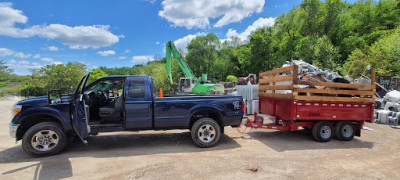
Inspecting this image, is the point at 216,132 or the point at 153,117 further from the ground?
the point at 153,117

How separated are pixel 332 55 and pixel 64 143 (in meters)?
29.0

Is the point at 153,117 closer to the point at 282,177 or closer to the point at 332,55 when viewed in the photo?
the point at 282,177

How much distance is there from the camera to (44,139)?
4.54 meters

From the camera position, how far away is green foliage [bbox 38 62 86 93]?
27859 mm

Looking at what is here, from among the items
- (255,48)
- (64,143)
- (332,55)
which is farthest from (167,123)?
(255,48)

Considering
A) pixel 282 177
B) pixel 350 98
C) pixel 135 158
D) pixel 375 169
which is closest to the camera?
pixel 282 177

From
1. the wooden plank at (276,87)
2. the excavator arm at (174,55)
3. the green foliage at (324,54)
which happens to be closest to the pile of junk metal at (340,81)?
the wooden plank at (276,87)

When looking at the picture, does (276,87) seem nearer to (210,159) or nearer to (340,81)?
(340,81)

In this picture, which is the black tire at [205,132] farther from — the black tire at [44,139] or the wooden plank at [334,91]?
the black tire at [44,139]

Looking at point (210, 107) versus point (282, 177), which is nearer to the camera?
point (282, 177)

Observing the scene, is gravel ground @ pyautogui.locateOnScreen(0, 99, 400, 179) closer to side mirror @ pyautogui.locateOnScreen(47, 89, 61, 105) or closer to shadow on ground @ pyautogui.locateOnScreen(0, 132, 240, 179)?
shadow on ground @ pyautogui.locateOnScreen(0, 132, 240, 179)

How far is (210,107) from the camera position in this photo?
527cm

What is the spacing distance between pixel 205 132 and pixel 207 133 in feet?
0.22

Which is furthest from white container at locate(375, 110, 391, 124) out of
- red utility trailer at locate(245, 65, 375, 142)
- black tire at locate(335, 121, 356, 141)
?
black tire at locate(335, 121, 356, 141)
